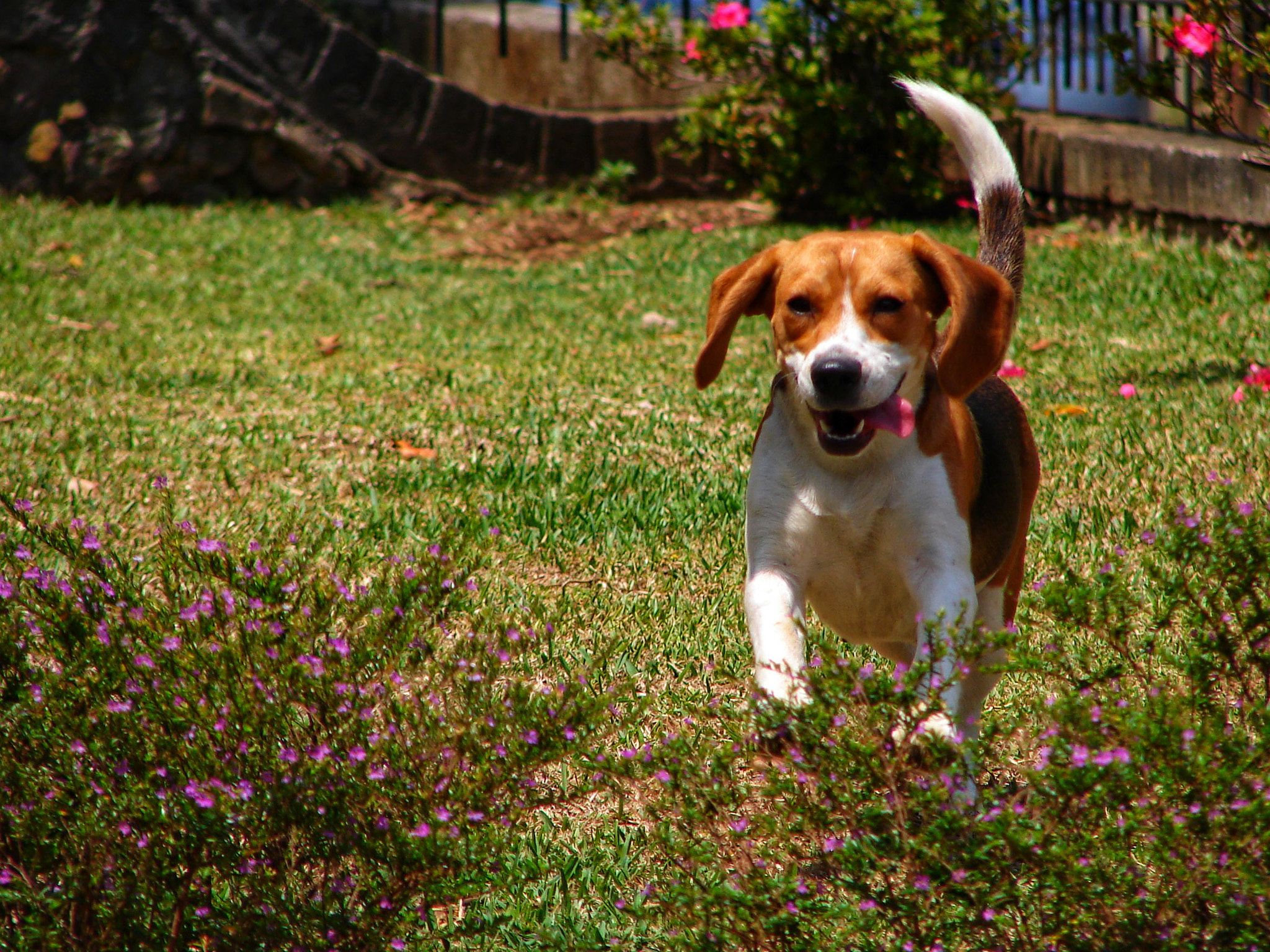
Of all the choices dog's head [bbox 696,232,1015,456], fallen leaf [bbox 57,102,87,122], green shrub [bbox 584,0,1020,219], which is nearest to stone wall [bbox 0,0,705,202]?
fallen leaf [bbox 57,102,87,122]

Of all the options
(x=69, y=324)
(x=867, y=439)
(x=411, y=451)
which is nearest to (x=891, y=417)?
(x=867, y=439)

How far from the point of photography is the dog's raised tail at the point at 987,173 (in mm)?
3762

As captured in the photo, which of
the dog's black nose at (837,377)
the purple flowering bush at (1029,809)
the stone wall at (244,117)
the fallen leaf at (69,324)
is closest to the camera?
the purple flowering bush at (1029,809)

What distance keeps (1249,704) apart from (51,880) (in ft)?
6.72

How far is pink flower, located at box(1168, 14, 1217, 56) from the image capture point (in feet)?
18.4

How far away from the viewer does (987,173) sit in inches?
153

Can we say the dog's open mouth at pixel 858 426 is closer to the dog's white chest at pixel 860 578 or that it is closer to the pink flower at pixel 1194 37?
the dog's white chest at pixel 860 578

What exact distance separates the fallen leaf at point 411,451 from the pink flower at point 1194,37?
3.54 metres

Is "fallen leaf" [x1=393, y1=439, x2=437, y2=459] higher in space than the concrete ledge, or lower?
lower

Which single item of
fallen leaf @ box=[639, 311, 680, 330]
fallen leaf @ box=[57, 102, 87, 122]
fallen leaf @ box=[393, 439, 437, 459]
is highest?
fallen leaf @ box=[57, 102, 87, 122]

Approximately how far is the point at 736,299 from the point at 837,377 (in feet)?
1.48

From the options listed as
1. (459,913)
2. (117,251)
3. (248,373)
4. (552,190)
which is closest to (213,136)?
(117,251)

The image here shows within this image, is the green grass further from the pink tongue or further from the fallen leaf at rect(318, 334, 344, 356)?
the pink tongue

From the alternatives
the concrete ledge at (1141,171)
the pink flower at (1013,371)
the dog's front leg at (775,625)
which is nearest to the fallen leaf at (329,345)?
the pink flower at (1013,371)
